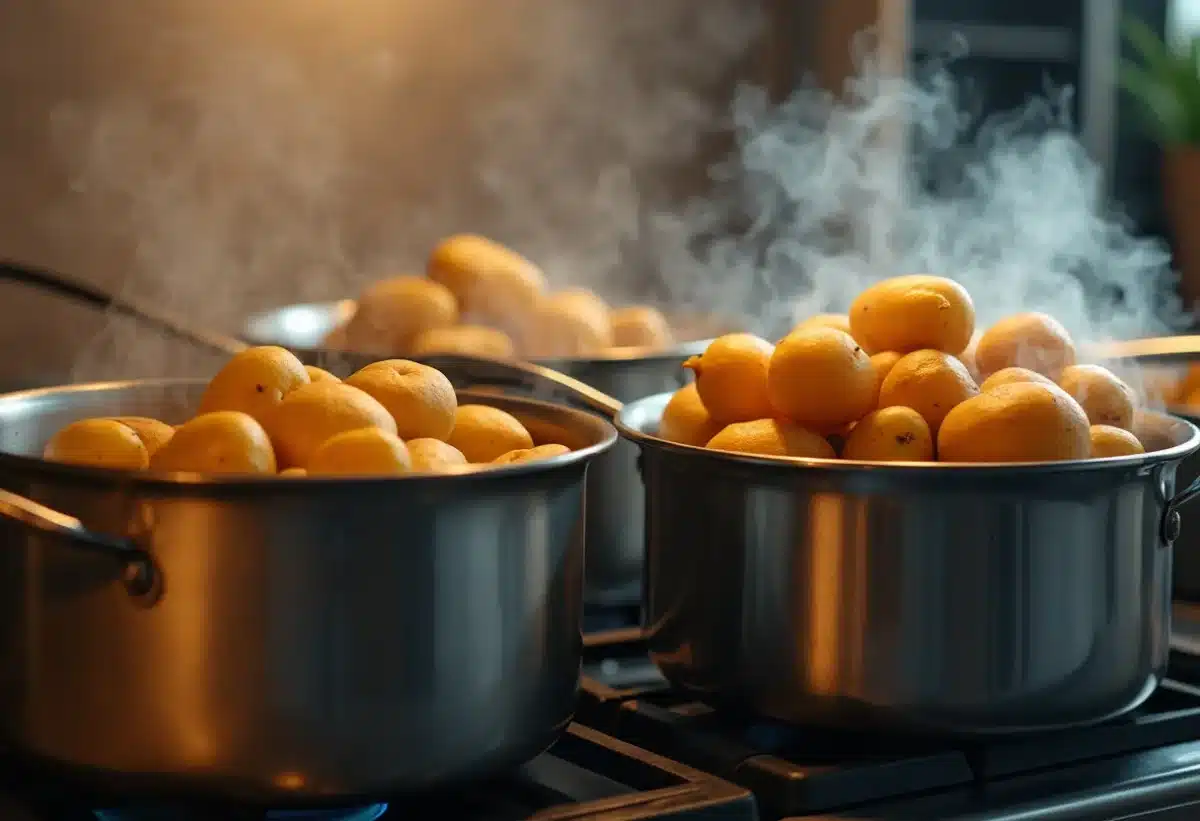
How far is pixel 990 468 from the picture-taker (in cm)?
85

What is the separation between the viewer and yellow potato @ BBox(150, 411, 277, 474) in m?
0.80

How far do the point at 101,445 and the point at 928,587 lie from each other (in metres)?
0.48

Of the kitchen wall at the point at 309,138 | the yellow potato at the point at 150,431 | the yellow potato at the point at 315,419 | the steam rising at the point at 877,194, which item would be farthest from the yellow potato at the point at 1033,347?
the kitchen wall at the point at 309,138

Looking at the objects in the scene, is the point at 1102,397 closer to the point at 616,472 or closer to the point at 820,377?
the point at 820,377

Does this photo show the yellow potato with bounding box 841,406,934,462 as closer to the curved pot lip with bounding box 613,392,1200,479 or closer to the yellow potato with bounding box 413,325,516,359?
the curved pot lip with bounding box 613,392,1200,479

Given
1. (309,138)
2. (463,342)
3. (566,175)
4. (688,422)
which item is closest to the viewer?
(688,422)

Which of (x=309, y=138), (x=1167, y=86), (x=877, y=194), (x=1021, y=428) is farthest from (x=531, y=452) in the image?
(x=1167, y=86)

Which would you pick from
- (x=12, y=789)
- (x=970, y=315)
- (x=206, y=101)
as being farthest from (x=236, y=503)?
(x=206, y=101)

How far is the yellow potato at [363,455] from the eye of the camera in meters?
0.79

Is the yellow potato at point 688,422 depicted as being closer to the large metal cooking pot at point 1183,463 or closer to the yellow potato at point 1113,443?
the yellow potato at point 1113,443

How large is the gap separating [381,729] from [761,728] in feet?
0.97

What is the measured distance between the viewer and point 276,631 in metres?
0.74

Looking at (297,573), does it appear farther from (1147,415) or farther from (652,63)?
(652,63)

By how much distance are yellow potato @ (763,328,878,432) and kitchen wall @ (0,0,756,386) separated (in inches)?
43.4
